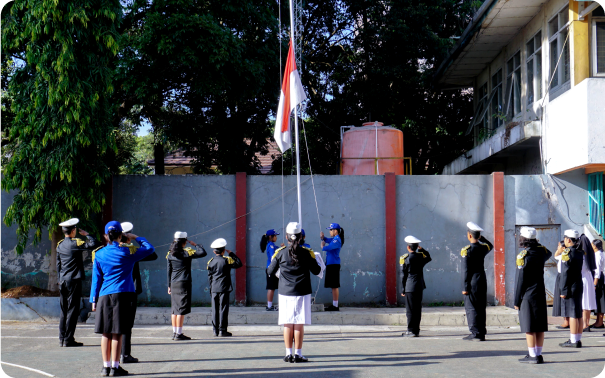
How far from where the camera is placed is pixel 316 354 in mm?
8023

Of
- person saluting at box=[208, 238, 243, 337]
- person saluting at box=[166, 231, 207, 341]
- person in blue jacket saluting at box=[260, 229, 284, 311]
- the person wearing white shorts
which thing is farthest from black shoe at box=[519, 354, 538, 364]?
person in blue jacket saluting at box=[260, 229, 284, 311]

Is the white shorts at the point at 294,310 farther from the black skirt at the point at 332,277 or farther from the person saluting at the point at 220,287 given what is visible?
the black skirt at the point at 332,277

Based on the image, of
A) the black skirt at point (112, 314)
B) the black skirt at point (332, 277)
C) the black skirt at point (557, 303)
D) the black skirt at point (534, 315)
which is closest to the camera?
the black skirt at point (112, 314)

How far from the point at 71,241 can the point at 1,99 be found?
326 inches

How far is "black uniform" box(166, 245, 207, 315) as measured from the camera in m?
9.32

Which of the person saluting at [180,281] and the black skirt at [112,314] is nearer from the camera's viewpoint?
the black skirt at [112,314]

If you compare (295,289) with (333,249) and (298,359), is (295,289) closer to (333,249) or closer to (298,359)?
(298,359)

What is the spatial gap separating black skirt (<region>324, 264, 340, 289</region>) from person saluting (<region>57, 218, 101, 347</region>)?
4906mm

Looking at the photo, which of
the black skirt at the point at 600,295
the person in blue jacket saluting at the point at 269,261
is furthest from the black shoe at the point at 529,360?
the person in blue jacket saluting at the point at 269,261

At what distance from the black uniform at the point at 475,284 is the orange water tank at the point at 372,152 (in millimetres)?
7437

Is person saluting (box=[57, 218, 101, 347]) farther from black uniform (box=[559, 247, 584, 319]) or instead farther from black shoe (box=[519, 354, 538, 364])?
black uniform (box=[559, 247, 584, 319])

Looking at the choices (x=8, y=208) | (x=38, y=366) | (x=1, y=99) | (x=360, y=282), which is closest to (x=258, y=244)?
(x=360, y=282)

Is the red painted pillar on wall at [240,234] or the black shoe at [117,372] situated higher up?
the red painted pillar on wall at [240,234]

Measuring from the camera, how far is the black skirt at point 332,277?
11.8 metres
